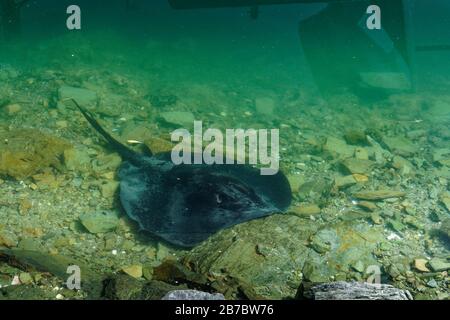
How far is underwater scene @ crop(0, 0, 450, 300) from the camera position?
4188mm

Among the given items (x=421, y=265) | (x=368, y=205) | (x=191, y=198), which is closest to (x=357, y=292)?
(x=421, y=265)

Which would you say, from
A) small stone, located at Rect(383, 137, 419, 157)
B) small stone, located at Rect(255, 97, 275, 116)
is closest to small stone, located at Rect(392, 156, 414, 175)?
small stone, located at Rect(383, 137, 419, 157)

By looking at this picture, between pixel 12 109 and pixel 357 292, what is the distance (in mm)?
7972

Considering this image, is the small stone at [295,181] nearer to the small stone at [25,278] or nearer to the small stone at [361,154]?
the small stone at [361,154]

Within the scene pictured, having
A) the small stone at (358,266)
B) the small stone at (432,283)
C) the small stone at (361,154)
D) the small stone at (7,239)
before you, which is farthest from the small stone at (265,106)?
the small stone at (7,239)

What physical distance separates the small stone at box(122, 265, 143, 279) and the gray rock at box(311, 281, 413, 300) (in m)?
2.16

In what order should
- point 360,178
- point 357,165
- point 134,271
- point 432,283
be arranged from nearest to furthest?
point 432,283
point 134,271
point 360,178
point 357,165

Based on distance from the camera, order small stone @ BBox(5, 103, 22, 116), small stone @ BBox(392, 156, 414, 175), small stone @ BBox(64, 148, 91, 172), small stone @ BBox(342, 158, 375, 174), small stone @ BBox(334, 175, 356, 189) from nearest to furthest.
Answer: small stone @ BBox(64, 148, 91, 172), small stone @ BBox(334, 175, 356, 189), small stone @ BBox(342, 158, 375, 174), small stone @ BBox(392, 156, 414, 175), small stone @ BBox(5, 103, 22, 116)

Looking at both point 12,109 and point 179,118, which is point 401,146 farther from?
point 12,109

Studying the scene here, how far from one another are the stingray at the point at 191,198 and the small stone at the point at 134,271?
46 cm

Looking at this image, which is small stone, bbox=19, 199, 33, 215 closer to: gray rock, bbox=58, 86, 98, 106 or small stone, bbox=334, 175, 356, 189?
gray rock, bbox=58, 86, 98, 106

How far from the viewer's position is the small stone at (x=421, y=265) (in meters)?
4.52

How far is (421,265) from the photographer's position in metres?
4.59

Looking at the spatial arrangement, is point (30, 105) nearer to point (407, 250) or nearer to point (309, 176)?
point (309, 176)
